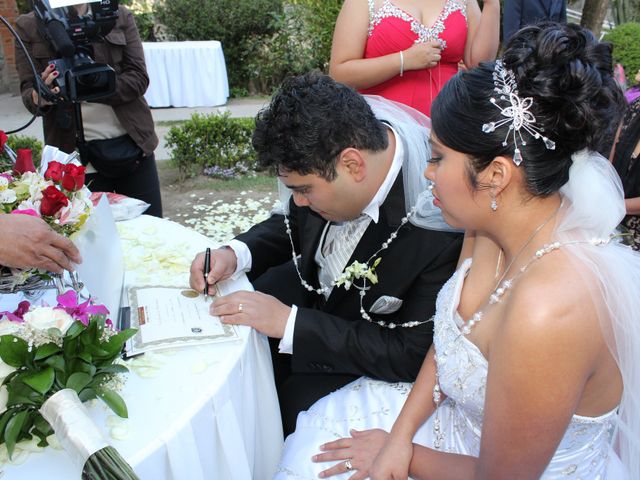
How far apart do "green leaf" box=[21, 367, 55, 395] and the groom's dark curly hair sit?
0.86m

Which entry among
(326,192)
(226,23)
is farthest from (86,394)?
(226,23)

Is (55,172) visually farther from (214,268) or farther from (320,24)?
(320,24)

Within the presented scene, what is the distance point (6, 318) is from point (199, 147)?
4.89 metres

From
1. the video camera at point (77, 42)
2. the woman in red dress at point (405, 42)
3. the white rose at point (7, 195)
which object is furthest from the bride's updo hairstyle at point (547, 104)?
the video camera at point (77, 42)

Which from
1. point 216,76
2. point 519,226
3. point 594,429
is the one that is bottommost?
point 216,76

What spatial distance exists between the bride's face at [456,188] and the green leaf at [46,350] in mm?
939

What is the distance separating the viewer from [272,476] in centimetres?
181

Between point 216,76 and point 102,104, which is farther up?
point 102,104

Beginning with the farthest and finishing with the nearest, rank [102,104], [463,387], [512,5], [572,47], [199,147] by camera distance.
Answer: [199,147] < [512,5] < [102,104] < [463,387] < [572,47]

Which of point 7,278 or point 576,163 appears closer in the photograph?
point 576,163

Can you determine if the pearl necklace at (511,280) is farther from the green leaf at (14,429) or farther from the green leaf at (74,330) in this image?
the green leaf at (14,429)

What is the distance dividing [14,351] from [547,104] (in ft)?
4.04

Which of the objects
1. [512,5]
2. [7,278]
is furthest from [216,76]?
[7,278]

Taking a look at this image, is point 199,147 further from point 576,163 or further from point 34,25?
point 576,163
